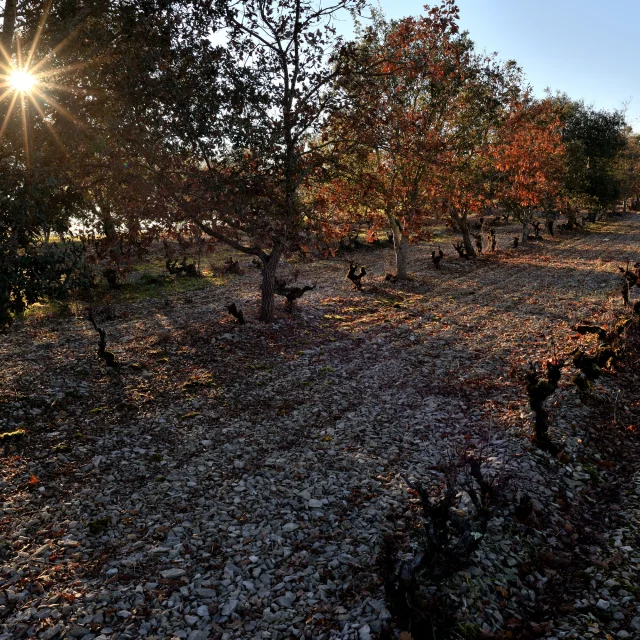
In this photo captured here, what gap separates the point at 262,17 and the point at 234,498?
13.9m

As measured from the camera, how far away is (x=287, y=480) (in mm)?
8305

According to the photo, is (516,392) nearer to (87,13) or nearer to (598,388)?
(598,388)

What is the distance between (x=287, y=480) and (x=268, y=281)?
10.3 m

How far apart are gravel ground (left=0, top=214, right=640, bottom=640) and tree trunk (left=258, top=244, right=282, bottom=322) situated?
4.33ft

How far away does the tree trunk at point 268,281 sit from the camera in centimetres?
1708

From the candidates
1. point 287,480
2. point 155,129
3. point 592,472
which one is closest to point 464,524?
point 287,480

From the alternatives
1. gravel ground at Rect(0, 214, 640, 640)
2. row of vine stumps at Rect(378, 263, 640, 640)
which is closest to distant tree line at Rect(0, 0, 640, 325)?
gravel ground at Rect(0, 214, 640, 640)

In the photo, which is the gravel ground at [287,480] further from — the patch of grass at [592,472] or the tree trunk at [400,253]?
the tree trunk at [400,253]

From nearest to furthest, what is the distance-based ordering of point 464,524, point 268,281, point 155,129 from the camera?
point 464,524
point 155,129
point 268,281

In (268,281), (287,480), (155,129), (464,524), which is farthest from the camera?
(268,281)

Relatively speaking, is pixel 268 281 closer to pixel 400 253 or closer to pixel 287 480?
pixel 287 480

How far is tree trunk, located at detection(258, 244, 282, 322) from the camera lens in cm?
1708

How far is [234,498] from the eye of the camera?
25.6ft

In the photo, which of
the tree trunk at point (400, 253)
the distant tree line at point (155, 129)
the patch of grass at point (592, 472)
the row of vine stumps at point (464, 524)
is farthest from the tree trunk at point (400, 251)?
the patch of grass at point (592, 472)
